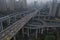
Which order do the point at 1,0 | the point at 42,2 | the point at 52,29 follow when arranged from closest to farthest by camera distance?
1. the point at 52,29
2. the point at 1,0
3. the point at 42,2

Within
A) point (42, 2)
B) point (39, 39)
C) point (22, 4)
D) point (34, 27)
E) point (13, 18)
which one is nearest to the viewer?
point (39, 39)

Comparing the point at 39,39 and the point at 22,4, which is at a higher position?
the point at 22,4

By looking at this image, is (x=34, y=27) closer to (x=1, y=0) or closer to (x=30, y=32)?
(x=30, y=32)

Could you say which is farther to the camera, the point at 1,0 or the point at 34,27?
the point at 1,0

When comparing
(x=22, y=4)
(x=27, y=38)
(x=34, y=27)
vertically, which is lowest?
(x=27, y=38)

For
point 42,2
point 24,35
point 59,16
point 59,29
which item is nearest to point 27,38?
point 24,35

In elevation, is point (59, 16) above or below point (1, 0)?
below

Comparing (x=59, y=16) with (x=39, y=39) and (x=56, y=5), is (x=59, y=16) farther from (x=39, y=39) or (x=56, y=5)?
(x=39, y=39)

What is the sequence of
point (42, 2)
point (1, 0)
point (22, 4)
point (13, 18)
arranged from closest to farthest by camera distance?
point (13, 18) → point (1, 0) → point (22, 4) → point (42, 2)

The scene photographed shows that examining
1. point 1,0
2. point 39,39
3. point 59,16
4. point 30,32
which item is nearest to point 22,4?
point 1,0
